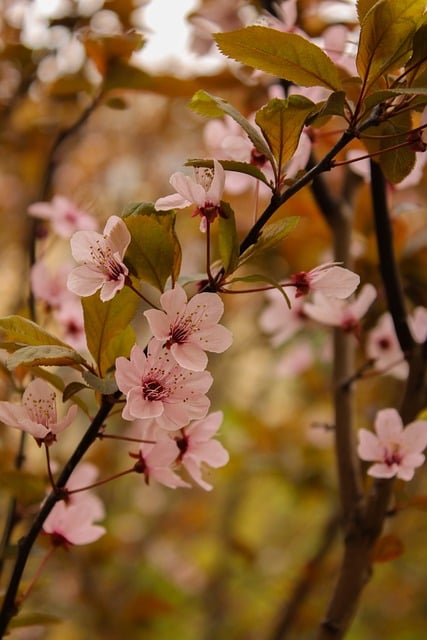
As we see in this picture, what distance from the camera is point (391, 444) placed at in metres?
0.54

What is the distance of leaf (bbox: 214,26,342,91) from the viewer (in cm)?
42

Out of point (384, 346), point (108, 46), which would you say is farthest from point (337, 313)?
point (108, 46)

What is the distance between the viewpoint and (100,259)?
1.35 feet

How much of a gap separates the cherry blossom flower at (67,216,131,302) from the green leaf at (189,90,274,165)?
0.09 meters

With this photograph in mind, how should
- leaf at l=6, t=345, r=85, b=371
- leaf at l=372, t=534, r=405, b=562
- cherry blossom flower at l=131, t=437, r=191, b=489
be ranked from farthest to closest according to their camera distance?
1. leaf at l=372, t=534, r=405, b=562
2. cherry blossom flower at l=131, t=437, r=191, b=489
3. leaf at l=6, t=345, r=85, b=371

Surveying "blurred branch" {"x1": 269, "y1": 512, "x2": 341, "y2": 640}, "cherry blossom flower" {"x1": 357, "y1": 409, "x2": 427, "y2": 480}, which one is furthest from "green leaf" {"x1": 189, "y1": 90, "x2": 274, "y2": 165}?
"blurred branch" {"x1": 269, "y1": 512, "x2": 341, "y2": 640}

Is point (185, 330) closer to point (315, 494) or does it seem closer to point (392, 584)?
point (315, 494)

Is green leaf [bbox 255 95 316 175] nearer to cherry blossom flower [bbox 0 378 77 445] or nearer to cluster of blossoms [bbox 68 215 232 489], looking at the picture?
cluster of blossoms [bbox 68 215 232 489]

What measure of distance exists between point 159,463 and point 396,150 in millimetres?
251

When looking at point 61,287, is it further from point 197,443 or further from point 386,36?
point 386,36

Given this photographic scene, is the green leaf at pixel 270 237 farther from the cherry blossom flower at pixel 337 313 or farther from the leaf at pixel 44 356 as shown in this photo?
the cherry blossom flower at pixel 337 313

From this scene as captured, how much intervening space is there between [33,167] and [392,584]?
1304 mm

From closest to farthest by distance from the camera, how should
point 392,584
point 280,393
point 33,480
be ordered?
point 33,480 < point 392,584 < point 280,393

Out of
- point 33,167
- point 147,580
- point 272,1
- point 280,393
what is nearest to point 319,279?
point 272,1
